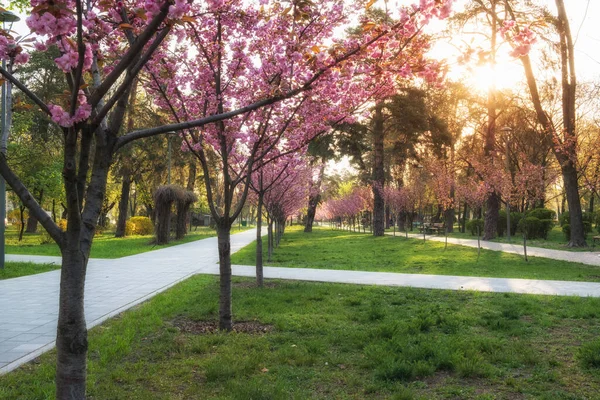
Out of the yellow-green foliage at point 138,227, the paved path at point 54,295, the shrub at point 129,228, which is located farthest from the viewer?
the yellow-green foliage at point 138,227

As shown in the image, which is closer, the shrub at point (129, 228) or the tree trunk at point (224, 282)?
the tree trunk at point (224, 282)

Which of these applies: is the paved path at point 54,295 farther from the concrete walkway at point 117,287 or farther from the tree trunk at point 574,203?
the tree trunk at point 574,203

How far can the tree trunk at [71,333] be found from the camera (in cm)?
300

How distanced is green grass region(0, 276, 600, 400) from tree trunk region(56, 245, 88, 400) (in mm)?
1048

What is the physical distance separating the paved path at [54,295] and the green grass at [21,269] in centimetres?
44

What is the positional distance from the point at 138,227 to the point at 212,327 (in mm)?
30664

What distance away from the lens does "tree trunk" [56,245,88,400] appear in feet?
9.84

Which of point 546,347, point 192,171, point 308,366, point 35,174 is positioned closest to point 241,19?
point 308,366

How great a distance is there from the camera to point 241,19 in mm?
5480

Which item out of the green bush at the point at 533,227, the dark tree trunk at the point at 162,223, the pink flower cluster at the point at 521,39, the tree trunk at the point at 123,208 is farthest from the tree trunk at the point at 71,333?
the tree trunk at the point at 123,208

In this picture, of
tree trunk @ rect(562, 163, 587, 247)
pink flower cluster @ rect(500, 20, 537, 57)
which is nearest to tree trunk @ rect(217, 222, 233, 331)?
pink flower cluster @ rect(500, 20, 537, 57)

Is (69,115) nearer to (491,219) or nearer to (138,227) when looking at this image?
(491,219)

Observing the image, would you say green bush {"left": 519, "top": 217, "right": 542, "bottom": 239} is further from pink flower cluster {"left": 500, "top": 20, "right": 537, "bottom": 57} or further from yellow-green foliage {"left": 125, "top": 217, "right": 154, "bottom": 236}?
yellow-green foliage {"left": 125, "top": 217, "right": 154, "bottom": 236}

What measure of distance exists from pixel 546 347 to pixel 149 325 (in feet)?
16.4
